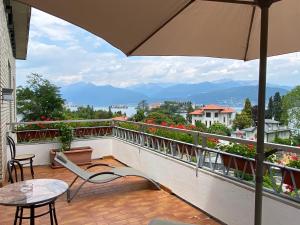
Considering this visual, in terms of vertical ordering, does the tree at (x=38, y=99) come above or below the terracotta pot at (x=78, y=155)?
above

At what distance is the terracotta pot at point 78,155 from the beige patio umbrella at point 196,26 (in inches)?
211

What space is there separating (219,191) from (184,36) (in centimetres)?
226

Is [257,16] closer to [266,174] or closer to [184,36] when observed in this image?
[184,36]

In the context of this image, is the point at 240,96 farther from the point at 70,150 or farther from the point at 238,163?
the point at 238,163

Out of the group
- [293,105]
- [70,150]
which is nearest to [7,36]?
[70,150]

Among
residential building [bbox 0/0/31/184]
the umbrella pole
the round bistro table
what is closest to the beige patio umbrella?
the umbrella pole

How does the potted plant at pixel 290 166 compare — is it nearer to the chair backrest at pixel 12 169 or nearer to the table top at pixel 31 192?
the table top at pixel 31 192

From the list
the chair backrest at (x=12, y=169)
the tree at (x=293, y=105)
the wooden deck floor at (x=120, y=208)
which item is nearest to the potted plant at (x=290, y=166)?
the wooden deck floor at (x=120, y=208)

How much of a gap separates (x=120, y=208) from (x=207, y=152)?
1.54 m

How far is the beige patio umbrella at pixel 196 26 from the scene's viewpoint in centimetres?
166

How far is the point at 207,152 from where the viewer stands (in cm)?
405

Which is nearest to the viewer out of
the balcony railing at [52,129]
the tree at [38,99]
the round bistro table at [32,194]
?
the round bistro table at [32,194]

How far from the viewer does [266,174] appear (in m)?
3.19

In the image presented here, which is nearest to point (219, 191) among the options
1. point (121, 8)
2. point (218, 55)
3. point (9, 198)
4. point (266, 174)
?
point (266, 174)
